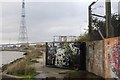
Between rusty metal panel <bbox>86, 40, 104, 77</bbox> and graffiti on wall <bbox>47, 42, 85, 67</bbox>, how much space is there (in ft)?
4.17

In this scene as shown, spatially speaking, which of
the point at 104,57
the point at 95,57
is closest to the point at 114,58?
the point at 104,57

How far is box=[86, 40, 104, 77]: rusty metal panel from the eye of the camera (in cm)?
1524

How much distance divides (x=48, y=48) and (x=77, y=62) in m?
4.42

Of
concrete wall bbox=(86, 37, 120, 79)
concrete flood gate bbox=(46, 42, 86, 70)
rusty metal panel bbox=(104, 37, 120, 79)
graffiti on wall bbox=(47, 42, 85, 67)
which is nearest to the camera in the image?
rusty metal panel bbox=(104, 37, 120, 79)

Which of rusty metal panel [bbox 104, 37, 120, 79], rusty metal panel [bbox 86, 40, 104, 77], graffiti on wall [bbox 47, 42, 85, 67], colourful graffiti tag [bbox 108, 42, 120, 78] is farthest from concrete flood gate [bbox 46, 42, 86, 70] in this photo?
colourful graffiti tag [bbox 108, 42, 120, 78]

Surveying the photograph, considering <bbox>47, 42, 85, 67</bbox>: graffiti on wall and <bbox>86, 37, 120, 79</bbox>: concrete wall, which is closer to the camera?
<bbox>86, 37, 120, 79</bbox>: concrete wall

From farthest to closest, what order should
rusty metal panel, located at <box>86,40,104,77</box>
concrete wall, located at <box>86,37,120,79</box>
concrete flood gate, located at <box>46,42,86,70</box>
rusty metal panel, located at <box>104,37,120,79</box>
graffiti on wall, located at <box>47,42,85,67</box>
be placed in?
graffiti on wall, located at <box>47,42,85,67</box> → concrete flood gate, located at <box>46,42,86,70</box> → rusty metal panel, located at <box>86,40,104,77</box> → concrete wall, located at <box>86,37,120,79</box> → rusty metal panel, located at <box>104,37,120,79</box>

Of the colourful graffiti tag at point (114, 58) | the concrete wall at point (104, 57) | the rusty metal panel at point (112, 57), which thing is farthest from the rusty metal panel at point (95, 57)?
the colourful graffiti tag at point (114, 58)

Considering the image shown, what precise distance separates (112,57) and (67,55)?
8396mm

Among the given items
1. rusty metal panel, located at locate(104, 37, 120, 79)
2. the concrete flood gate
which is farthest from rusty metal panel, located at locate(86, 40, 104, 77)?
rusty metal panel, located at locate(104, 37, 120, 79)

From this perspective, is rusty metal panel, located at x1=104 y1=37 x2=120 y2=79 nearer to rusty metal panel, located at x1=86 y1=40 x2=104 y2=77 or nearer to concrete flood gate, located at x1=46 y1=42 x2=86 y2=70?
rusty metal panel, located at x1=86 y1=40 x2=104 y2=77

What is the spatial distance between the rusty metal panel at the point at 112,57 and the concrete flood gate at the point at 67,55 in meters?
5.76

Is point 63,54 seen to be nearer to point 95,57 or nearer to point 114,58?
point 95,57

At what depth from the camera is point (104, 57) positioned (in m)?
14.5
